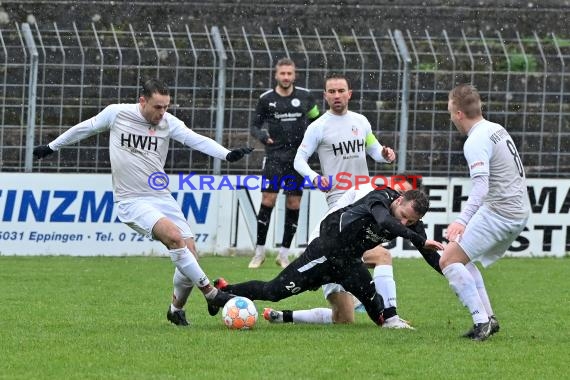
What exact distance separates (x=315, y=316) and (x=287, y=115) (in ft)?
19.7

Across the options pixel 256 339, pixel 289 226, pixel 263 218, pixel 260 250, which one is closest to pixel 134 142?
pixel 256 339

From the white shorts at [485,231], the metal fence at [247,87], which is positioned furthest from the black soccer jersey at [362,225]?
the metal fence at [247,87]

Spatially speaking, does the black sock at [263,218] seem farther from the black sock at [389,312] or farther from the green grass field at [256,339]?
the black sock at [389,312]

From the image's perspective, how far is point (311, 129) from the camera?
11.8 m

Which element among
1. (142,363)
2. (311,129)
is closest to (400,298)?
(311,129)

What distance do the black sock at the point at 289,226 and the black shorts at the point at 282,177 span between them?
0.79 ft

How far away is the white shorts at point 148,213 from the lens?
9.73 meters

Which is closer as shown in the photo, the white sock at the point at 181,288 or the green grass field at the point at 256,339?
the green grass field at the point at 256,339

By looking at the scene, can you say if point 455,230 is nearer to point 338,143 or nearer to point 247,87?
point 338,143

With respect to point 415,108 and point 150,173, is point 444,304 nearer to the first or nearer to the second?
point 150,173

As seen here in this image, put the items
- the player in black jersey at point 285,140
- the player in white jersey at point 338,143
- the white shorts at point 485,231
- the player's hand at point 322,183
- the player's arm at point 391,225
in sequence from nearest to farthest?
the player's arm at point 391,225 < the white shorts at point 485,231 < the player's hand at point 322,183 < the player in white jersey at point 338,143 < the player in black jersey at point 285,140

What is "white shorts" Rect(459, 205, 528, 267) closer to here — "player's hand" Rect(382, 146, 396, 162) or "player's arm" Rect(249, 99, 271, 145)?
"player's hand" Rect(382, 146, 396, 162)

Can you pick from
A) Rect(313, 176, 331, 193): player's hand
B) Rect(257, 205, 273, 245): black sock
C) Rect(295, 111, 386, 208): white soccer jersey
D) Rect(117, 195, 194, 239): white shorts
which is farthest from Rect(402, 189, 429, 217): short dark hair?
Rect(257, 205, 273, 245): black sock

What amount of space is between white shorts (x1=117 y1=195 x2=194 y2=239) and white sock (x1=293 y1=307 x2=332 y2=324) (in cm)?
106
